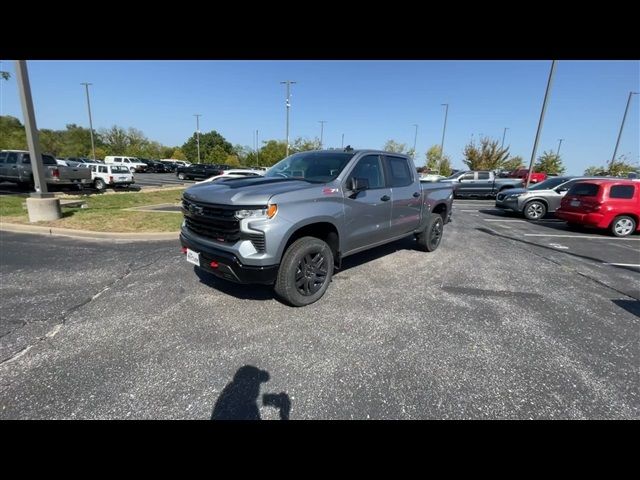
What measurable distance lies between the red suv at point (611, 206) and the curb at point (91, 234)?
1144 cm

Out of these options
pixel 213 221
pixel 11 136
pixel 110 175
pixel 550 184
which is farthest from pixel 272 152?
pixel 213 221

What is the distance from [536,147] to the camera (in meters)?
15.5

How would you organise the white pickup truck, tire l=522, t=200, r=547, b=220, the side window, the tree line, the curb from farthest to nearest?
1. the tree line
2. the white pickup truck
3. tire l=522, t=200, r=547, b=220
4. the curb
5. the side window

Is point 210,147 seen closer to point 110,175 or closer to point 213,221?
point 110,175

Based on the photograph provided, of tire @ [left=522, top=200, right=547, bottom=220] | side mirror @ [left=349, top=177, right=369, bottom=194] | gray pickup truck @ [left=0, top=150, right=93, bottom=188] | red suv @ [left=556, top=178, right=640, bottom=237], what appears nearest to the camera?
side mirror @ [left=349, top=177, right=369, bottom=194]

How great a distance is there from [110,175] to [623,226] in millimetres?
24862

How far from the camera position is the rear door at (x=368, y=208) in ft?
12.7

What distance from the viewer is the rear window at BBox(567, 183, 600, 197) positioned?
855cm

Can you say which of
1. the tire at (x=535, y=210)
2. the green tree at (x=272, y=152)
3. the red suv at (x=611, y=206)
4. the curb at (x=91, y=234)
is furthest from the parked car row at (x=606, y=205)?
the green tree at (x=272, y=152)

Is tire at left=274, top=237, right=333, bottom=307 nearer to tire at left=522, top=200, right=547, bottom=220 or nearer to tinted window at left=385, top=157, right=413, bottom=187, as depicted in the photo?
tinted window at left=385, top=157, right=413, bottom=187

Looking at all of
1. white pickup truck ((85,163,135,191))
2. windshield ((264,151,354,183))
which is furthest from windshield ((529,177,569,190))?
white pickup truck ((85,163,135,191))

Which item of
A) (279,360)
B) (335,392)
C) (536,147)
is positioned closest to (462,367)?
(335,392)
